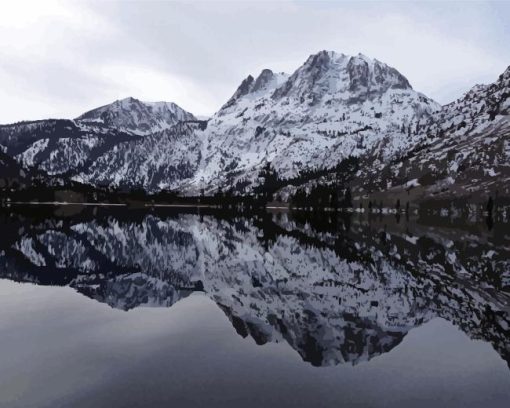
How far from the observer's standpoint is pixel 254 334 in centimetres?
3192

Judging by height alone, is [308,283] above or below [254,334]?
below

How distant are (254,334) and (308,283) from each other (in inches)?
892

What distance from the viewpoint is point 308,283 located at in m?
53.9

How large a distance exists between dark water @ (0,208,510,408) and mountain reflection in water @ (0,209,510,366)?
0.21 metres

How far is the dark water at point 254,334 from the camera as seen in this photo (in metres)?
22.1

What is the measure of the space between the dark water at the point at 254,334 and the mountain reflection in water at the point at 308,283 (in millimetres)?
215

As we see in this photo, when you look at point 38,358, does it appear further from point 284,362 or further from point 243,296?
point 243,296

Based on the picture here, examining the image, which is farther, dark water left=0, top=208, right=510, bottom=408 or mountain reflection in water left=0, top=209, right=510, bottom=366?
mountain reflection in water left=0, top=209, right=510, bottom=366

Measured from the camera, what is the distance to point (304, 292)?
48.8 meters

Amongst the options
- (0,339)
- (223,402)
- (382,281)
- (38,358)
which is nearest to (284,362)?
(223,402)

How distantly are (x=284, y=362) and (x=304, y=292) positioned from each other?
22.4m

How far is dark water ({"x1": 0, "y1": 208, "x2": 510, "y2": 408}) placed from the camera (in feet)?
72.4

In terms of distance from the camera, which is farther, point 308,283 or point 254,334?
point 308,283

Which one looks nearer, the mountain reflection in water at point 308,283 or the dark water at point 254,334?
the dark water at point 254,334
